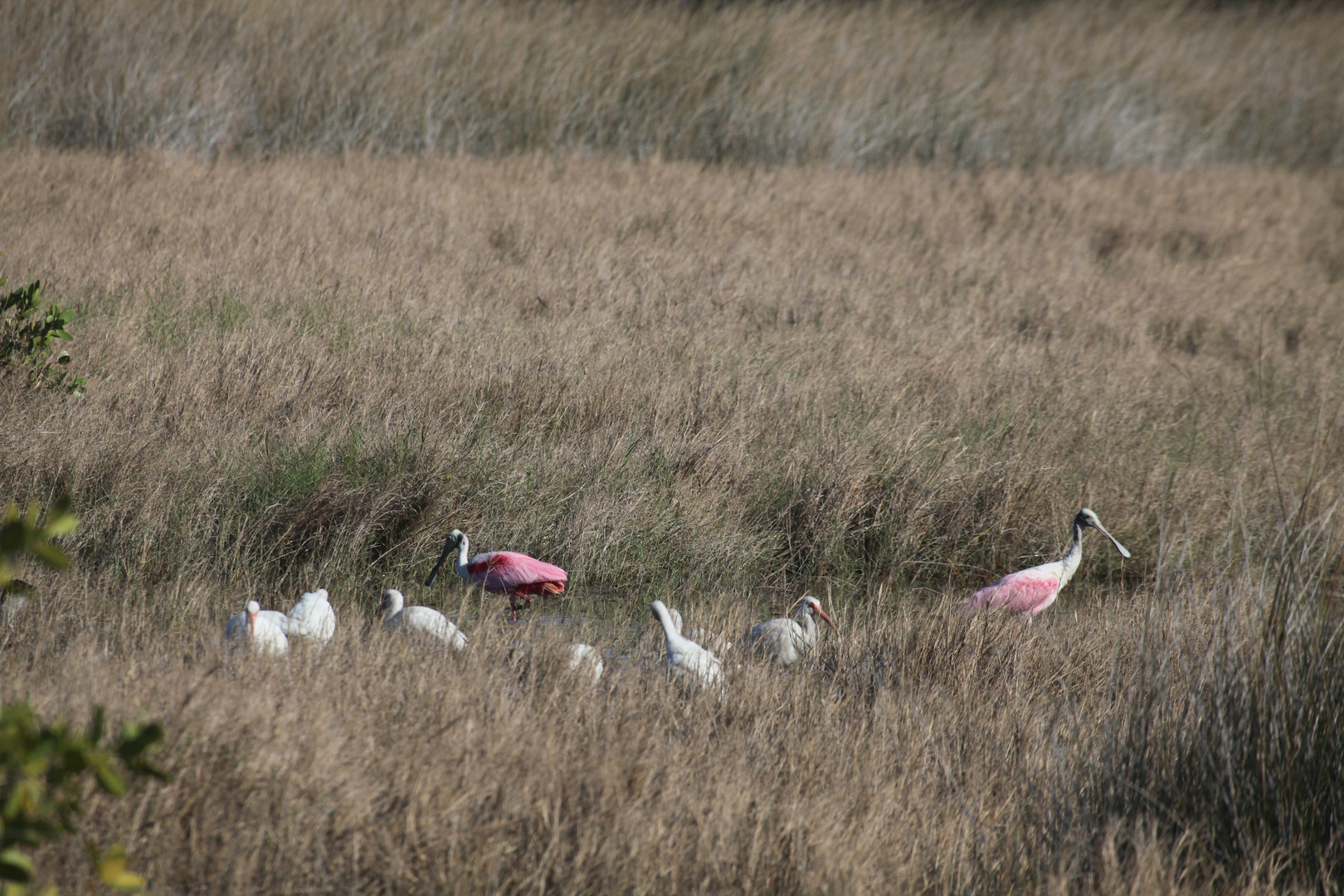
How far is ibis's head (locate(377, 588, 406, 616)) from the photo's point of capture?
3.85m

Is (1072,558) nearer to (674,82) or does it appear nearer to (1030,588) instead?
(1030,588)

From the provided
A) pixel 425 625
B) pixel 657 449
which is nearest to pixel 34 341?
pixel 425 625

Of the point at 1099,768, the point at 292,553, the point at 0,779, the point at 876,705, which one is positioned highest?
the point at 0,779

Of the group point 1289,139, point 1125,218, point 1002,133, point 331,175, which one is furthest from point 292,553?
point 1289,139

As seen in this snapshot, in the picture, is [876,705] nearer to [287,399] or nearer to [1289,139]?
[287,399]

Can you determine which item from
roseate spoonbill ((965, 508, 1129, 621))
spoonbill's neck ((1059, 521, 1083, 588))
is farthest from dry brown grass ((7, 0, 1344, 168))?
roseate spoonbill ((965, 508, 1129, 621))

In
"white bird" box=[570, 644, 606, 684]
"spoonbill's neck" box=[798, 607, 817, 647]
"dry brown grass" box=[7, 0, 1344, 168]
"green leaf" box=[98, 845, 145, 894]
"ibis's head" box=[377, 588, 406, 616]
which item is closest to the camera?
"green leaf" box=[98, 845, 145, 894]

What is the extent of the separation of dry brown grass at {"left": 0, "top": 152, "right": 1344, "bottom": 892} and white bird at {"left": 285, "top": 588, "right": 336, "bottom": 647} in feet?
0.67

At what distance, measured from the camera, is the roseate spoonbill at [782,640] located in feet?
11.9

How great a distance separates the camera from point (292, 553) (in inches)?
171

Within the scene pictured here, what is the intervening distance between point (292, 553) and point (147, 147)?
676 cm

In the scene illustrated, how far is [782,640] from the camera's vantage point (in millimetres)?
3680

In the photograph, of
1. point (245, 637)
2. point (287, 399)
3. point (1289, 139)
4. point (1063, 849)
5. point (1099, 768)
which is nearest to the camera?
point (1063, 849)

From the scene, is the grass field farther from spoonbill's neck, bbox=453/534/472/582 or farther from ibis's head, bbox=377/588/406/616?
ibis's head, bbox=377/588/406/616
